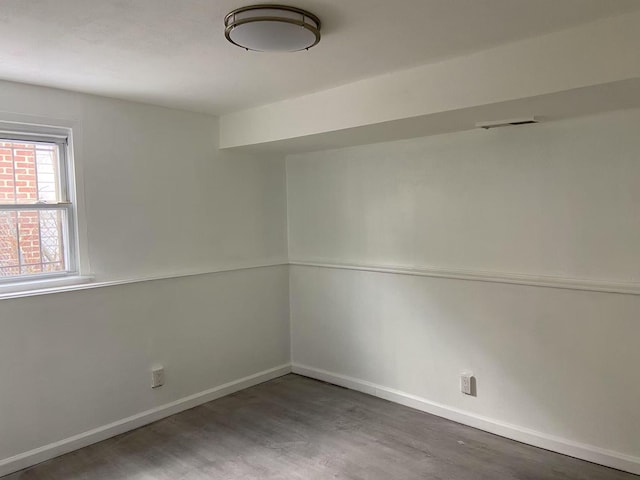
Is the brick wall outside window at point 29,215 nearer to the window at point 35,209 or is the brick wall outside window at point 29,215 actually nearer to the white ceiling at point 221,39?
the window at point 35,209

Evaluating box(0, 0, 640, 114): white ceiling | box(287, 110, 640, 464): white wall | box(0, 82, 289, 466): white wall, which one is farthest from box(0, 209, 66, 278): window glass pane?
box(287, 110, 640, 464): white wall

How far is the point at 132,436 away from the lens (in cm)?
317

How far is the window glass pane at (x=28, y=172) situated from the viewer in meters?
2.81

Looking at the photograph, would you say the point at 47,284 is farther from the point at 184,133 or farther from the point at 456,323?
the point at 456,323

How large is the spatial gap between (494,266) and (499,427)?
105cm

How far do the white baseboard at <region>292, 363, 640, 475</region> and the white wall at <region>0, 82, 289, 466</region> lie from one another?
0.84 meters

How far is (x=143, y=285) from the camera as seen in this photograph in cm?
332

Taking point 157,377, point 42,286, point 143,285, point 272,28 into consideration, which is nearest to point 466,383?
point 157,377

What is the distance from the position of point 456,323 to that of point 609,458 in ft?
3.70

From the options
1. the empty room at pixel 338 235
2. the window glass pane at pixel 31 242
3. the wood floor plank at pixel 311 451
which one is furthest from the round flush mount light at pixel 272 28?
the wood floor plank at pixel 311 451

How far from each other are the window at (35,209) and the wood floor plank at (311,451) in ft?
3.95

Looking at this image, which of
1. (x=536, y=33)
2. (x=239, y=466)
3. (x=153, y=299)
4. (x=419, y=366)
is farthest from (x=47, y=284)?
(x=536, y=33)

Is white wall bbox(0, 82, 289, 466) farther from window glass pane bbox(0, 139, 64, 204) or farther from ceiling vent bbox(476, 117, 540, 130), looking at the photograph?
ceiling vent bbox(476, 117, 540, 130)

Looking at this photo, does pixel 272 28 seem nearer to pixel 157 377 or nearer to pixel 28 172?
pixel 28 172
